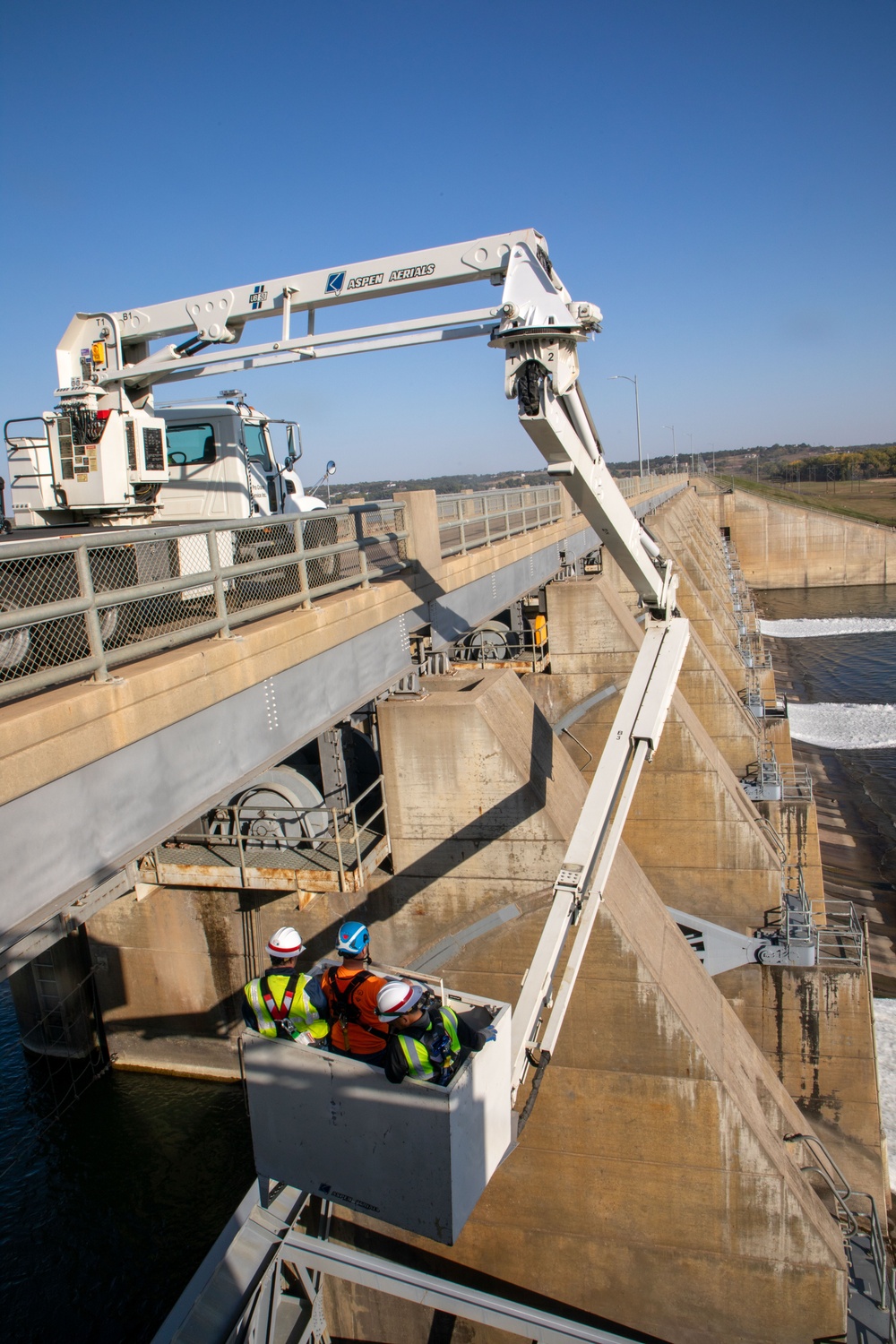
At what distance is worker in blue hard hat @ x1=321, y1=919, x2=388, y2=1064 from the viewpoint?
15.4 ft

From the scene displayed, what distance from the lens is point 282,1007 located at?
4852 millimetres

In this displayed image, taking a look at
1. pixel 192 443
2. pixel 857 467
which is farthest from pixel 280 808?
pixel 857 467

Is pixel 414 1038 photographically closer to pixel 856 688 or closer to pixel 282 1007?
pixel 282 1007

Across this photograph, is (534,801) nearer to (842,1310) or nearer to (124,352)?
(842,1310)

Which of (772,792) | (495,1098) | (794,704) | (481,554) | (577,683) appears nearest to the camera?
(495,1098)

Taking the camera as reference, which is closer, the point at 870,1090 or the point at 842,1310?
the point at 842,1310

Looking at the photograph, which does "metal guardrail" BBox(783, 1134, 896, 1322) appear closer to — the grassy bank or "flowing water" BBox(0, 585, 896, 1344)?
"flowing water" BBox(0, 585, 896, 1344)

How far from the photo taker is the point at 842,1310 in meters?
7.89

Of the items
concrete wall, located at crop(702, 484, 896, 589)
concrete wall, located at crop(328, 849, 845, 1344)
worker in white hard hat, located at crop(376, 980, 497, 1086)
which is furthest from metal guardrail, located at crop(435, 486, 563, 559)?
concrete wall, located at crop(702, 484, 896, 589)

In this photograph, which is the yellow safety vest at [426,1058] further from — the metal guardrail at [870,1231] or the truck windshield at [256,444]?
the truck windshield at [256,444]

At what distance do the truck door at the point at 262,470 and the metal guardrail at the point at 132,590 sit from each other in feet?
17.5

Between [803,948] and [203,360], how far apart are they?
1189 centimetres

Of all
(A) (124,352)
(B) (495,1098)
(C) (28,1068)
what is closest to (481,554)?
(A) (124,352)

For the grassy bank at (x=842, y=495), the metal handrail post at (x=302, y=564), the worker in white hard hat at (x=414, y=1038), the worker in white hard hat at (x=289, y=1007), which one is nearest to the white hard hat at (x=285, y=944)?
the worker in white hard hat at (x=289, y=1007)
